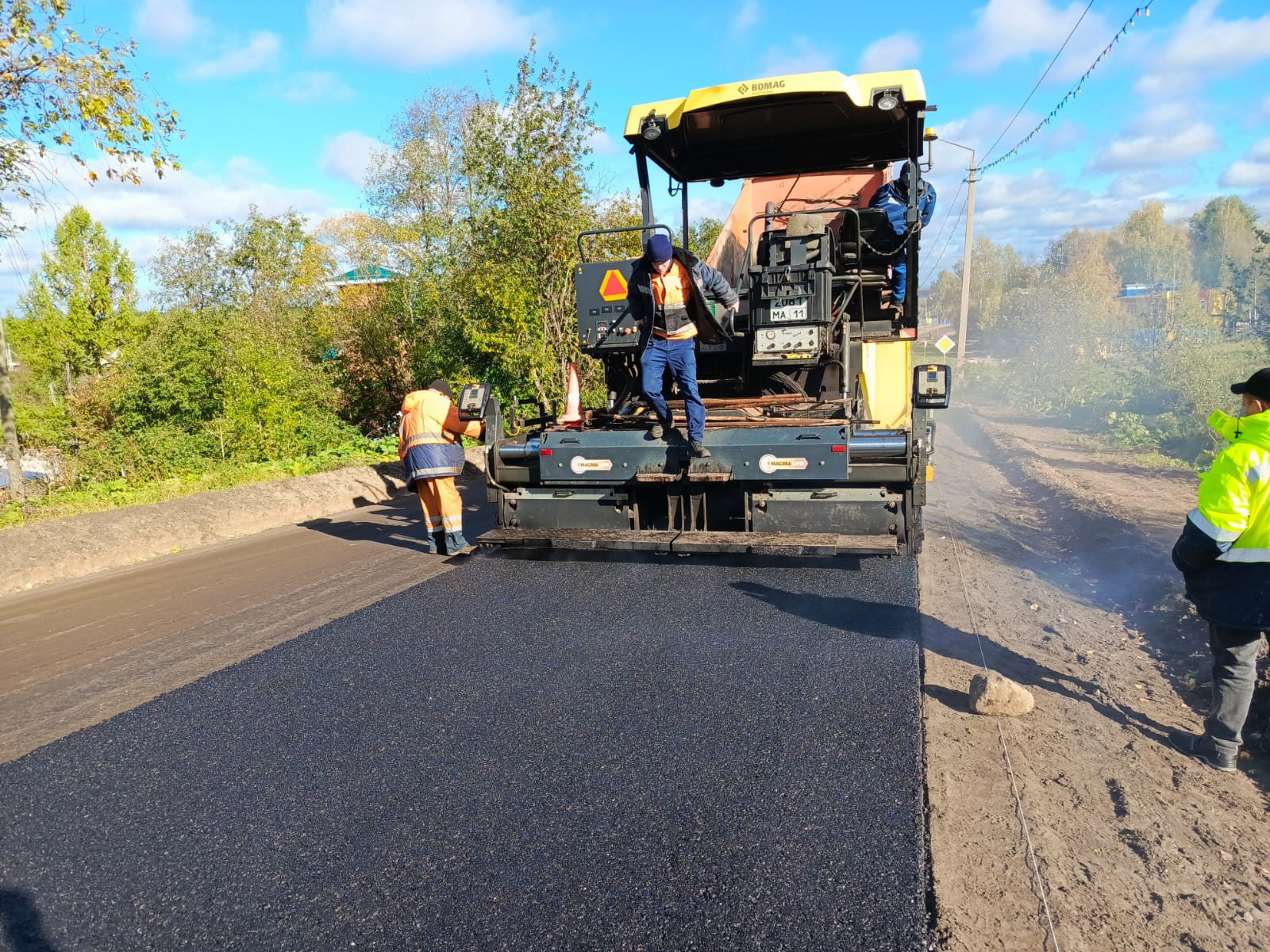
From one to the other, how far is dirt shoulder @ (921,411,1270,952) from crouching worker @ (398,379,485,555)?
366 cm

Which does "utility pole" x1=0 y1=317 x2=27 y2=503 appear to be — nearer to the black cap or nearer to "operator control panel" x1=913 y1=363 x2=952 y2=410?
"operator control panel" x1=913 y1=363 x2=952 y2=410

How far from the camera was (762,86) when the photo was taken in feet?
19.2

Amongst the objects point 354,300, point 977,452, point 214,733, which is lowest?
point 977,452

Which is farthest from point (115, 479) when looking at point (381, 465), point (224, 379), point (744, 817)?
point (744, 817)

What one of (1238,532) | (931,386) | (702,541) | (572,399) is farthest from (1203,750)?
(572,399)

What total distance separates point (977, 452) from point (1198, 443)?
4.19 metres

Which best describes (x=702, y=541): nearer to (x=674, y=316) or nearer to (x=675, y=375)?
(x=675, y=375)

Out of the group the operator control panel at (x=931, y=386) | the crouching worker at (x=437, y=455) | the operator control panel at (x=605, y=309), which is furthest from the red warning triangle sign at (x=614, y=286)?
the operator control panel at (x=931, y=386)

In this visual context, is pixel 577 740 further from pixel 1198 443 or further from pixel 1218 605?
pixel 1198 443

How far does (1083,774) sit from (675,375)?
3529 mm

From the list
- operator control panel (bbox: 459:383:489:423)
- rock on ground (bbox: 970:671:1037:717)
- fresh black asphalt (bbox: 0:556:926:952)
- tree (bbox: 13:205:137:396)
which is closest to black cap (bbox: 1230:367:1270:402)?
rock on ground (bbox: 970:671:1037:717)

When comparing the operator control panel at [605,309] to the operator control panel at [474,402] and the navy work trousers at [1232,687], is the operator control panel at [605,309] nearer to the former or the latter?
the operator control panel at [474,402]

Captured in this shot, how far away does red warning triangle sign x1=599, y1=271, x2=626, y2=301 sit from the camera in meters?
6.39

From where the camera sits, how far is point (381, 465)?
12016 mm
